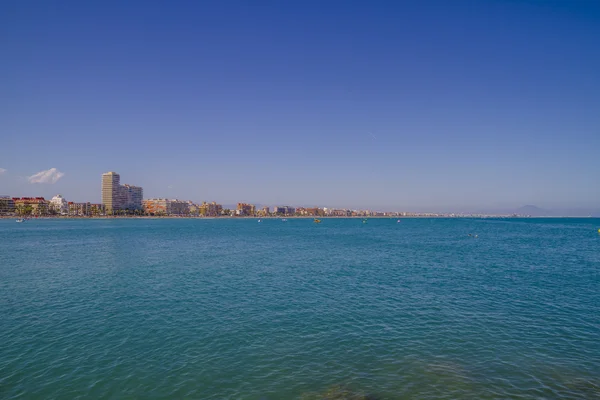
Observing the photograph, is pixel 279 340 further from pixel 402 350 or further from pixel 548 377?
pixel 548 377

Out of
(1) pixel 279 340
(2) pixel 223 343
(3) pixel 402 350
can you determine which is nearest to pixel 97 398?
(2) pixel 223 343

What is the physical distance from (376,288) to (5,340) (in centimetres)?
2594

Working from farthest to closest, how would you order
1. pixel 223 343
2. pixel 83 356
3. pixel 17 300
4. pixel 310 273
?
pixel 310 273
pixel 17 300
pixel 223 343
pixel 83 356

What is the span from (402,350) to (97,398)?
13.7 meters

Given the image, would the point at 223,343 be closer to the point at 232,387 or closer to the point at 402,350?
the point at 232,387

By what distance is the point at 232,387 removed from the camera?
1366 centimetres

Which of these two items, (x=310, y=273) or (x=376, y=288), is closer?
(x=376, y=288)

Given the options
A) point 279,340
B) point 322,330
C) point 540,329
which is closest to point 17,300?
point 279,340

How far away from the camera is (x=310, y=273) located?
37.9m

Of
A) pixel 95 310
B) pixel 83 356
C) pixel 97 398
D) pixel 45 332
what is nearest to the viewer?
pixel 97 398

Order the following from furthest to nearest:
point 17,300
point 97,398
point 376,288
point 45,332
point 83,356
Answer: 1. point 376,288
2. point 17,300
3. point 45,332
4. point 83,356
5. point 97,398

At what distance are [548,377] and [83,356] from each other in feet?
70.4

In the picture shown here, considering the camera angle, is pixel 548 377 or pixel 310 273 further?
pixel 310 273

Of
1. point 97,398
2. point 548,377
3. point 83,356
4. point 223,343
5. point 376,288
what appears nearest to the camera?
point 97,398
